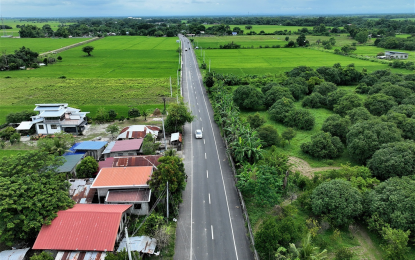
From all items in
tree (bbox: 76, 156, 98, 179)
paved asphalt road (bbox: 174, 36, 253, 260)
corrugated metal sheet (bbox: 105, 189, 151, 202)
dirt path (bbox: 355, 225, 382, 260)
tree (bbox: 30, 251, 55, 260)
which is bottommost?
dirt path (bbox: 355, 225, 382, 260)

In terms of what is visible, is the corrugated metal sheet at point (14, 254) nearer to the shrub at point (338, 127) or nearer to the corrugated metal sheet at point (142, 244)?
the corrugated metal sheet at point (142, 244)

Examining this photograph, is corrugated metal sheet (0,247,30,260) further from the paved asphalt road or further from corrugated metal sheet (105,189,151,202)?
the paved asphalt road

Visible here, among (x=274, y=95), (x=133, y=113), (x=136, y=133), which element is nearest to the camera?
(x=136, y=133)

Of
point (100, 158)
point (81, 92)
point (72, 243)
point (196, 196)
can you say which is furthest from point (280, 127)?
point (81, 92)

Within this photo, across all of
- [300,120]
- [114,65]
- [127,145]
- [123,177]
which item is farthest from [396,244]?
[114,65]

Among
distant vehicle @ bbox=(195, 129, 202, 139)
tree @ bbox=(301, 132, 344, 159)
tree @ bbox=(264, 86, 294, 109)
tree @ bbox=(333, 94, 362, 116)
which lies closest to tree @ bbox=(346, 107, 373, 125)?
tree @ bbox=(333, 94, 362, 116)

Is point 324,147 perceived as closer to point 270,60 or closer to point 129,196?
point 129,196

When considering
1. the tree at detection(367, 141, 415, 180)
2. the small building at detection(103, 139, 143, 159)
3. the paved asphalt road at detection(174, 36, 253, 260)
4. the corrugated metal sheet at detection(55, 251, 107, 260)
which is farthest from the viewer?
the small building at detection(103, 139, 143, 159)
